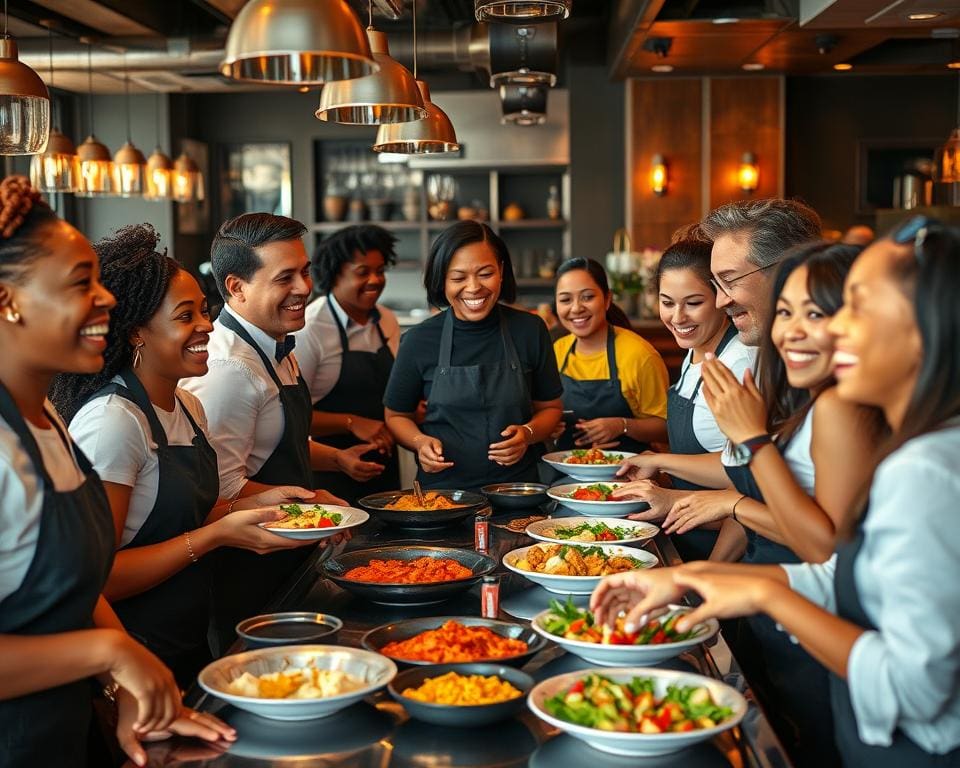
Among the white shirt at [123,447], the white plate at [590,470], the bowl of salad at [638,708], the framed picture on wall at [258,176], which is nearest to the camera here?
the bowl of salad at [638,708]

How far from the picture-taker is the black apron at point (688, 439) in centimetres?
344

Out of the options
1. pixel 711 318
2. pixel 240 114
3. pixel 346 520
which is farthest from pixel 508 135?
pixel 346 520

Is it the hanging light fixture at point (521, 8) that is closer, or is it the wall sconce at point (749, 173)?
the hanging light fixture at point (521, 8)

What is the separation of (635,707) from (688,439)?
1892 millimetres

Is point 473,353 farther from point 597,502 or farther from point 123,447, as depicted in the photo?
point 123,447

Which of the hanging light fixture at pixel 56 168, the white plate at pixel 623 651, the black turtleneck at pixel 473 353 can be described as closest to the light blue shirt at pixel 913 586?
the white plate at pixel 623 651

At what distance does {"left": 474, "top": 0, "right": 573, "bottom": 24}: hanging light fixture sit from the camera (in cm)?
352

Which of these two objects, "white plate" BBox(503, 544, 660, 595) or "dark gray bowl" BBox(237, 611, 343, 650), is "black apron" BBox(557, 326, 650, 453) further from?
"dark gray bowl" BBox(237, 611, 343, 650)

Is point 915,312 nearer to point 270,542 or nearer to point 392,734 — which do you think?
point 392,734

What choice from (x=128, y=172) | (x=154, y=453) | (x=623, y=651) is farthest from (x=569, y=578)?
(x=128, y=172)

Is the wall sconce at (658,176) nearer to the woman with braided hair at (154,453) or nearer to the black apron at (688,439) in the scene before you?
the black apron at (688,439)

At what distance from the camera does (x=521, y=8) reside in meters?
3.59

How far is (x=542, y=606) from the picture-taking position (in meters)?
2.52

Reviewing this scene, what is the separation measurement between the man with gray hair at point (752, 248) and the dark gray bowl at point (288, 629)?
1.48m
